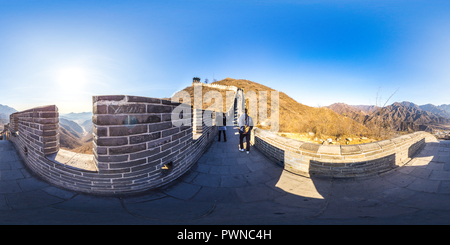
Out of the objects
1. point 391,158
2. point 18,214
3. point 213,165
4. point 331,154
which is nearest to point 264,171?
point 213,165

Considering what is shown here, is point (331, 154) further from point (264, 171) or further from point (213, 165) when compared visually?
point (213, 165)

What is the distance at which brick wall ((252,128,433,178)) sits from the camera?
3.50 meters

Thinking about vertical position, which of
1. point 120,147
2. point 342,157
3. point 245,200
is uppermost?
point 120,147

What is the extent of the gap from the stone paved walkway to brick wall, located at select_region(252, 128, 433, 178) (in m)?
0.23

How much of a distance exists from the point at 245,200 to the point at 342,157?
2.70 metres

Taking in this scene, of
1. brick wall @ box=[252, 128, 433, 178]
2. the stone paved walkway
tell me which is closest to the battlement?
brick wall @ box=[252, 128, 433, 178]

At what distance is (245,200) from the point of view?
258 centimetres

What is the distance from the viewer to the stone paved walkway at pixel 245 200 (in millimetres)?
1940

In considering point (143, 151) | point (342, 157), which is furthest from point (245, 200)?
point (342, 157)

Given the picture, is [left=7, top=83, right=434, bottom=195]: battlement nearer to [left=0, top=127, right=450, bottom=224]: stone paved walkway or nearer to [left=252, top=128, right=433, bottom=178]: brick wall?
[left=252, top=128, right=433, bottom=178]: brick wall

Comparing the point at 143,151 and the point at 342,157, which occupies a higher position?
the point at 143,151

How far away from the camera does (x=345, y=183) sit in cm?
329

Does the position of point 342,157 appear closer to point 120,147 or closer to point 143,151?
point 143,151
